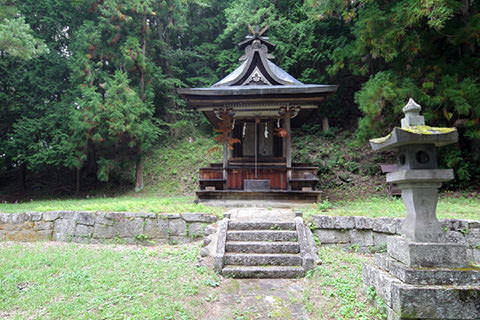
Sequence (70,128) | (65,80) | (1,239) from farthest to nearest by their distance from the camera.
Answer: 1. (65,80)
2. (70,128)
3. (1,239)

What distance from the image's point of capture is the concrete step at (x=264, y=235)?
4.98 metres

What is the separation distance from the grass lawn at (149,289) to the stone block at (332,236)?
26 cm

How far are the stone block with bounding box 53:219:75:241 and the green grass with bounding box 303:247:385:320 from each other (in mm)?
5548

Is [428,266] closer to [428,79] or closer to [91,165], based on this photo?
[428,79]

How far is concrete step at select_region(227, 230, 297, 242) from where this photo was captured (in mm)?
4980

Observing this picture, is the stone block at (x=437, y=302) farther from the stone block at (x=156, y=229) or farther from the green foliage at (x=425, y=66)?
the green foliage at (x=425, y=66)

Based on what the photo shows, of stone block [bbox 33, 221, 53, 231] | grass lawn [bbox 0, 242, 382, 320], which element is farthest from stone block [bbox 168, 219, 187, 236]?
stone block [bbox 33, 221, 53, 231]

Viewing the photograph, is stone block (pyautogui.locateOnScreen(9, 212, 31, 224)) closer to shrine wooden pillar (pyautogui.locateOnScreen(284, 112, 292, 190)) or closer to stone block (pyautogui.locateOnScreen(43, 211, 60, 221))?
stone block (pyautogui.locateOnScreen(43, 211, 60, 221))

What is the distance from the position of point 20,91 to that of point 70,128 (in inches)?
151

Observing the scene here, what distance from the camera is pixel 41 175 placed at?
1509 cm

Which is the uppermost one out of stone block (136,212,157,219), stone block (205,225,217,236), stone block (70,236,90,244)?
stone block (136,212,157,219)

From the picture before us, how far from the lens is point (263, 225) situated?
5.33 m

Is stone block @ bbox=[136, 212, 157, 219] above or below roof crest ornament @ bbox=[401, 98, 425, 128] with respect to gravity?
below

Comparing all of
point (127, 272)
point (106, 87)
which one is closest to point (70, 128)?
point (106, 87)
